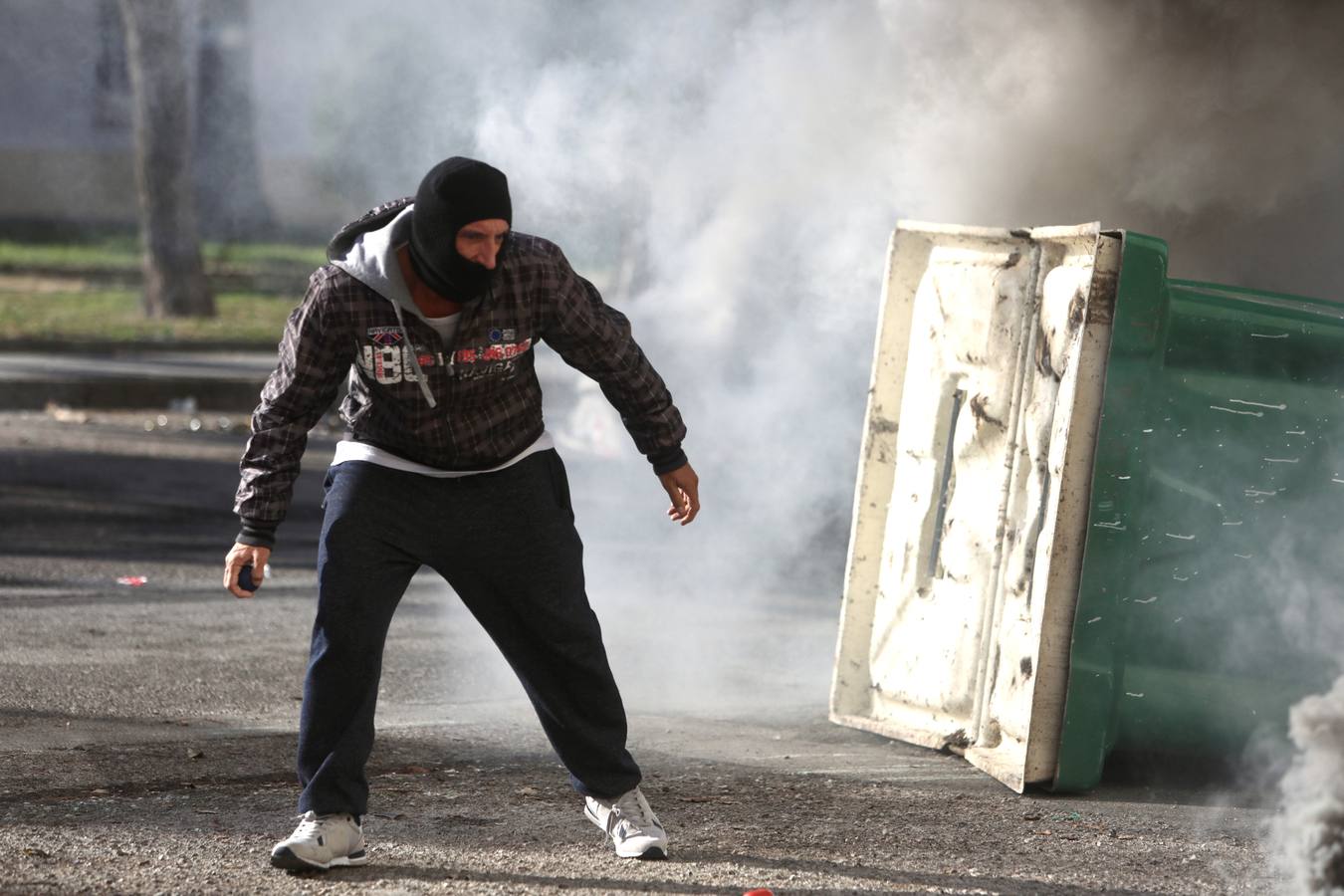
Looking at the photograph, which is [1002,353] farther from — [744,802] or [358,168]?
[358,168]

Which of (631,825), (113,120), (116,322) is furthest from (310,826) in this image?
(113,120)

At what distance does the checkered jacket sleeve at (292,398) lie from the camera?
3.29m

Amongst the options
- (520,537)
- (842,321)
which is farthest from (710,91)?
(520,537)

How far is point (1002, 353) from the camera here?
4.34 m

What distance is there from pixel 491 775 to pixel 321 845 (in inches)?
36.5

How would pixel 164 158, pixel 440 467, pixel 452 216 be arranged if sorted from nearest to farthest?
pixel 452 216, pixel 440 467, pixel 164 158

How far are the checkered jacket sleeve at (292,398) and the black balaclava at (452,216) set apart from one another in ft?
0.65

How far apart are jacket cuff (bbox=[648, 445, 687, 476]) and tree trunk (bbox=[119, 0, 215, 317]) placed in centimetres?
1384

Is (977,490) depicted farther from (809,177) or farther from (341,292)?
(809,177)

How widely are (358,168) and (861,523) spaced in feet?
64.3

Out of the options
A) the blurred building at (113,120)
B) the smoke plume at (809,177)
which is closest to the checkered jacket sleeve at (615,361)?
the smoke plume at (809,177)

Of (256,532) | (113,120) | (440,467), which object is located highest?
(113,120)

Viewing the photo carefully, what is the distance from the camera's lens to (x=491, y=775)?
4238 millimetres

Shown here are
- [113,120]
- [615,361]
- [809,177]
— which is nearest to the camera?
[615,361]
